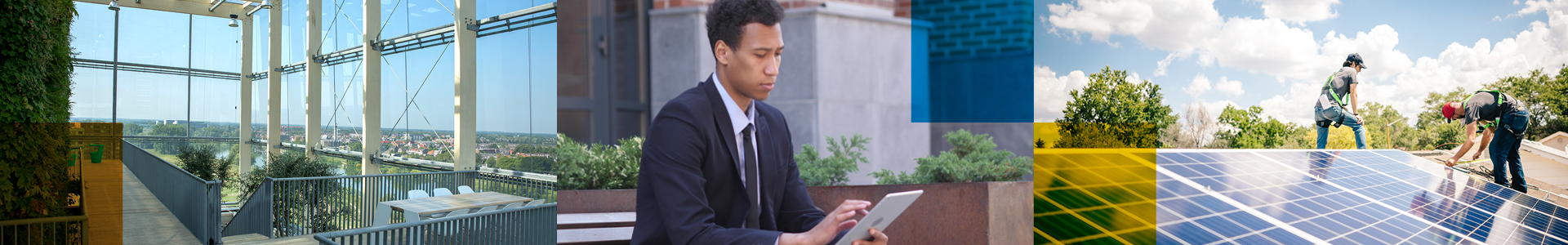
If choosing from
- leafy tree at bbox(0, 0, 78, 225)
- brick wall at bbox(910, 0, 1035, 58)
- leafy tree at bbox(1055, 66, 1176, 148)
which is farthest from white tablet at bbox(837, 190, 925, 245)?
leafy tree at bbox(1055, 66, 1176, 148)

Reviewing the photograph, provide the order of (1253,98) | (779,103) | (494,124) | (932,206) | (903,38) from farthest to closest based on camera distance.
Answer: (1253,98) → (494,124) → (932,206) → (903,38) → (779,103)

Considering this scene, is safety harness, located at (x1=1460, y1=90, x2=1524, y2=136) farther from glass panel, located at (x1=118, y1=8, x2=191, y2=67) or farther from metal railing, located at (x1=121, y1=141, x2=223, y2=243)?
glass panel, located at (x1=118, y1=8, x2=191, y2=67)

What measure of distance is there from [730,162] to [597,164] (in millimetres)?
1492

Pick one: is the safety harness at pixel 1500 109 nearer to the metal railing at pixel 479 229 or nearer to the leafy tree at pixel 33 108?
the metal railing at pixel 479 229

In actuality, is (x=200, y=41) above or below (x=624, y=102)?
above

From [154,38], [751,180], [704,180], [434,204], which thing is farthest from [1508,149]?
[154,38]

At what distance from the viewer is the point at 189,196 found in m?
7.74

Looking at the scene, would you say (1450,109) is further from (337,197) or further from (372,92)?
(372,92)

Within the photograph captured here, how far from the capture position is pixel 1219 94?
9.73m

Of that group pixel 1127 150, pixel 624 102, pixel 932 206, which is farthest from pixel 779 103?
pixel 1127 150

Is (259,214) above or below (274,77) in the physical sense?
below

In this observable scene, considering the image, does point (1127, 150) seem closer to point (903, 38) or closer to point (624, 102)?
point (903, 38)

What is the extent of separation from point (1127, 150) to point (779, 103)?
5.90m

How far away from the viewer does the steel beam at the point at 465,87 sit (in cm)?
848
